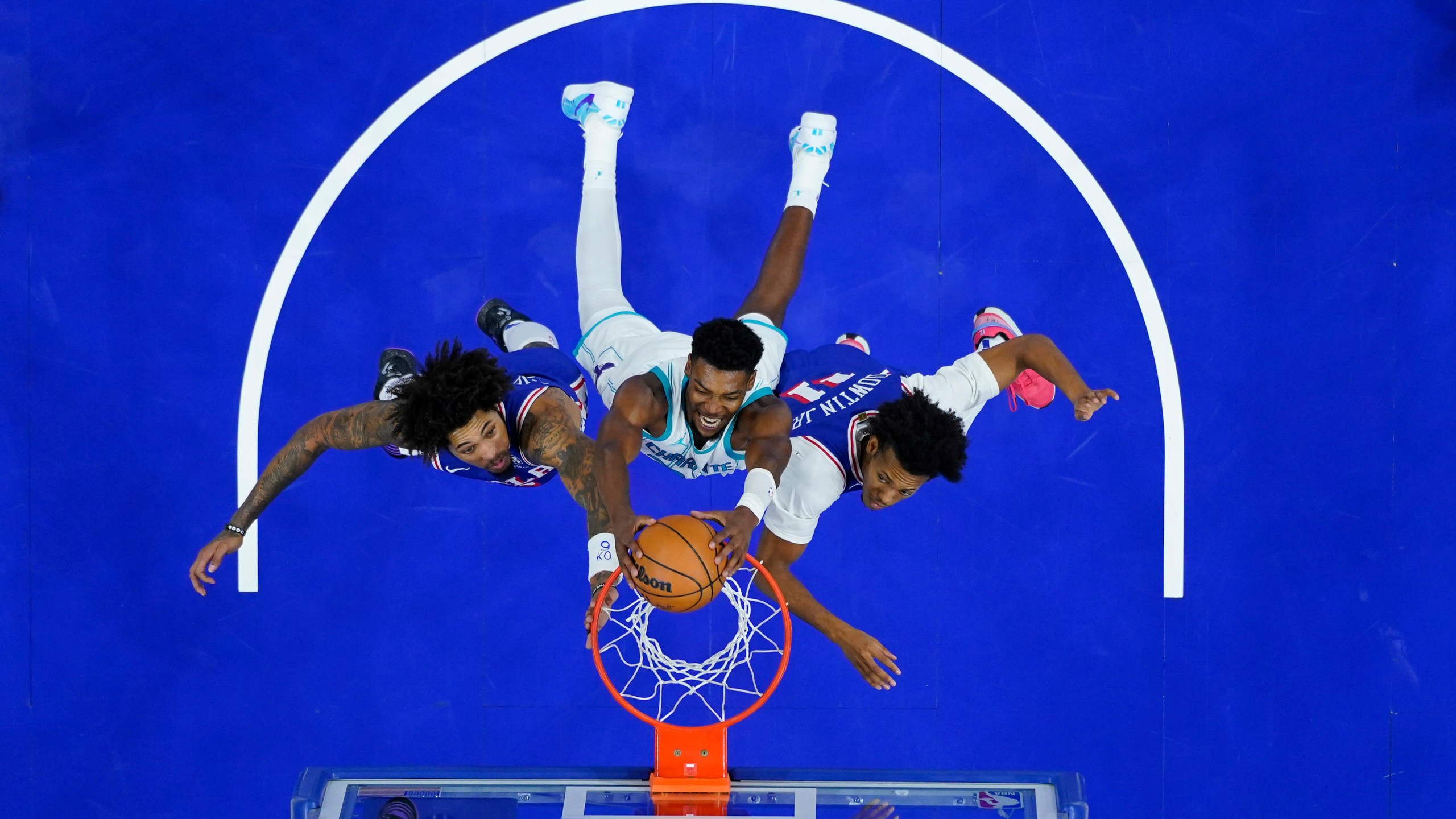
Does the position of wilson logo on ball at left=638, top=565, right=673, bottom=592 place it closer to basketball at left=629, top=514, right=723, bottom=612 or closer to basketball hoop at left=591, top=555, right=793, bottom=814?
basketball at left=629, top=514, right=723, bottom=612

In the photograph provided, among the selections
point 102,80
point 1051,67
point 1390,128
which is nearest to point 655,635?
point 1051,67

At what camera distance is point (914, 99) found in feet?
22.3

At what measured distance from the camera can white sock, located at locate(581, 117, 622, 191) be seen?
20.4 ft

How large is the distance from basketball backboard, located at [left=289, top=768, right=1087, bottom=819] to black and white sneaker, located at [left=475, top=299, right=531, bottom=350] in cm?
267

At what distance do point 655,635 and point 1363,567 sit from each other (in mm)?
4697

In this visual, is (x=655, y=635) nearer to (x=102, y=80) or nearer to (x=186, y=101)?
(x=186, y=101)

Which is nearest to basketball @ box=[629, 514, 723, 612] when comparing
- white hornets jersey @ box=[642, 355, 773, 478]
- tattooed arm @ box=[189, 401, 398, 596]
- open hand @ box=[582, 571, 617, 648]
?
open hand @ box=[582, 571, 617, 648]

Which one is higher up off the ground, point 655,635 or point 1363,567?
point 1363,567

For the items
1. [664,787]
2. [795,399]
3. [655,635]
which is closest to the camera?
[664,787]

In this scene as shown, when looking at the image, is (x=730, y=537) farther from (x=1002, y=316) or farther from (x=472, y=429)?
(x=1002, y=316)

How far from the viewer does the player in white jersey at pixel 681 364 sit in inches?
180

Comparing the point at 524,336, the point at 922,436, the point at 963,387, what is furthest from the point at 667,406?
the point at 963,387

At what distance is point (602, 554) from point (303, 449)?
165cm

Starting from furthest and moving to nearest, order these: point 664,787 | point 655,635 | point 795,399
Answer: point 655,635, point 795,399, point 664,787
